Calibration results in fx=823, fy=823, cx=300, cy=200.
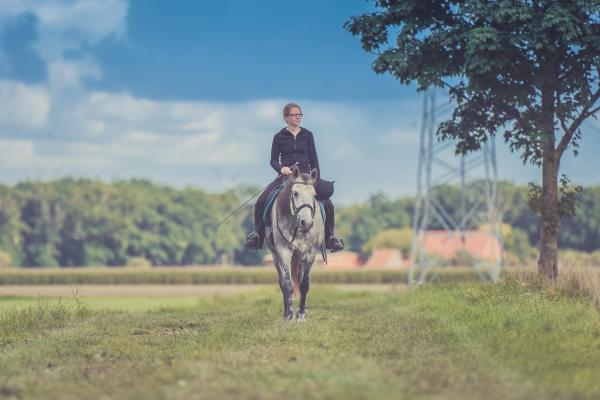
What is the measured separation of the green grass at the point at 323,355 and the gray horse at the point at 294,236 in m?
0.80

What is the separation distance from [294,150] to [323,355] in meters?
5.27

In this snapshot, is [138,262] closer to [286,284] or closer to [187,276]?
[187,276]

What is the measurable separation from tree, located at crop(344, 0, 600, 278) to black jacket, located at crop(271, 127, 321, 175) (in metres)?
5.98

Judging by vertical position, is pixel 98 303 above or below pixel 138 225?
below

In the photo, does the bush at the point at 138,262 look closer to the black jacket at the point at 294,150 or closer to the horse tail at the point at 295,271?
the horse tail at the point at 295,271

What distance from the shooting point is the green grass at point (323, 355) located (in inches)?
313

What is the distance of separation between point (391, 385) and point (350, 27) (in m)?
14.8

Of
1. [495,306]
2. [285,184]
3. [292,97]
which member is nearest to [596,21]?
[495,306]

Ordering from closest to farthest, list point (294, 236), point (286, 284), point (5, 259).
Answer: point (294, 236) → point (286, 284) → point (5, 259)

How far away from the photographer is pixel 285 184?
14039 millimetres

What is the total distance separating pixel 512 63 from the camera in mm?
19875

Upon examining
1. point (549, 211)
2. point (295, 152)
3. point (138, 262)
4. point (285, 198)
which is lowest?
point (138, 262)

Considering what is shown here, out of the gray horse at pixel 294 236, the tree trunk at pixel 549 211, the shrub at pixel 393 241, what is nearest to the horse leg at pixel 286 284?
the gray horse at pixel 294 236

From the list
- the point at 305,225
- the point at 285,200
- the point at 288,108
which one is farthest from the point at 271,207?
the point at 305,225
